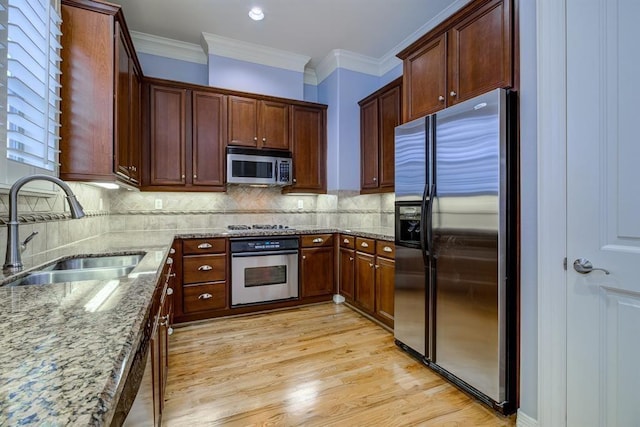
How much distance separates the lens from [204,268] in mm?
3131

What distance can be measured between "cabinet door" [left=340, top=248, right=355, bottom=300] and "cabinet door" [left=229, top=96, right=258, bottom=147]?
1.66 m

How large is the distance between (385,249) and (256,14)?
260cm

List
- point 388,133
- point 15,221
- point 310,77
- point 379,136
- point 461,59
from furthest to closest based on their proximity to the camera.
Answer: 1. point 310,77
2. point 379,136
3. point 388,133
4. point 461,59
5. point 15,221

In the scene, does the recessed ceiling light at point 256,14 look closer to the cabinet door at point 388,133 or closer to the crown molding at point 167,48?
the crown molding at point 167,48

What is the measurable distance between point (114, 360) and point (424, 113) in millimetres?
2413

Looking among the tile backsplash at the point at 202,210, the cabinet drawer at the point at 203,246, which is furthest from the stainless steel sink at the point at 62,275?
the cabinet drawer at the point at 203,246

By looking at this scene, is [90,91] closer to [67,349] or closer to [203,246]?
[203,246]

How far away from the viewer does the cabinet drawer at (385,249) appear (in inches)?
111

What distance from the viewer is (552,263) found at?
5.09 ft

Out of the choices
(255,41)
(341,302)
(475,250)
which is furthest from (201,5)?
(341,302)

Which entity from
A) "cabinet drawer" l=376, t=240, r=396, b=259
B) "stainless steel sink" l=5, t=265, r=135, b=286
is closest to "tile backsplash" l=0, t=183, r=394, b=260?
"stainless steel sink" l=5, t=265, r=135, b=286

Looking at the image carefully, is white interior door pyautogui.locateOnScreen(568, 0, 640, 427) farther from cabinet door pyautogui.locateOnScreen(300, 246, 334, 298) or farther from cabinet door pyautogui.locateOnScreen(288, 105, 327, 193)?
cabinet door pyautogui.locateOnScreen(288, 105, 327, 193)

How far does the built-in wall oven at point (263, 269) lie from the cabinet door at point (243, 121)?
118 cm

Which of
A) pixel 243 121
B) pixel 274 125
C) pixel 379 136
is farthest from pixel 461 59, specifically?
pixel 243 121
